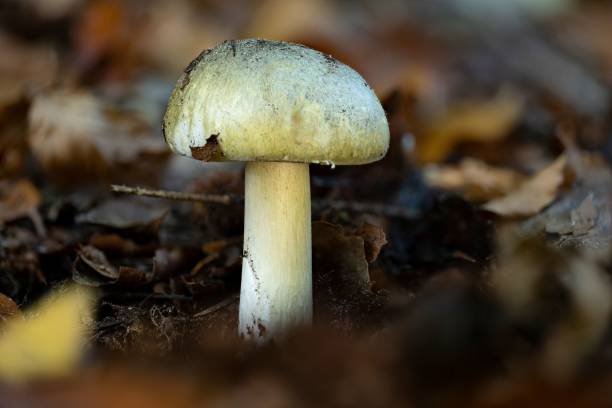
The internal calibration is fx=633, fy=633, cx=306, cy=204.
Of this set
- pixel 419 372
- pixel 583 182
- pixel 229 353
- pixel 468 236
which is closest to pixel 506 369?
pixel 419 372

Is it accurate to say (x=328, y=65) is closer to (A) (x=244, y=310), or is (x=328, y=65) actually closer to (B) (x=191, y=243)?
(A) (x=244, y=310)

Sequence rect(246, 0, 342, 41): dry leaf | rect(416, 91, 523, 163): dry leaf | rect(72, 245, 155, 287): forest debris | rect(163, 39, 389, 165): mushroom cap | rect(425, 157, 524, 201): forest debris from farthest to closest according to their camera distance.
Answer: rect(246, 0, 342, 41): dry leaf < rect(416, 91, 523, 163): dry leaf < rect(425, 157, 524, 201): forest debris < rect(72, 245, 155, 287): forest debris < rect(163, 39, 389, 165): mushroom cap

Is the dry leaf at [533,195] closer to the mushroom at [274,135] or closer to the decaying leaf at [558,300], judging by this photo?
the mushroom at [274,135]

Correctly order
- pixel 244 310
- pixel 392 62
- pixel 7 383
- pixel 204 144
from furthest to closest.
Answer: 1. pixel 392 62
2. pixel 244 310
3. pixel 204 144
4. pixel 7 383

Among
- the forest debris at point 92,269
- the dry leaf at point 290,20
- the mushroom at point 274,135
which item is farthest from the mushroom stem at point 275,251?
the dry leaf at point 290,20

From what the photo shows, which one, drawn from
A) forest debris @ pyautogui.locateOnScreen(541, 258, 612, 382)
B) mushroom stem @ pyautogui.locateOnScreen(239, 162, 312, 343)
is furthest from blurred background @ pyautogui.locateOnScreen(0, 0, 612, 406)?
mushroom stem @ pyautogui.locateOnScreen(239, 162, 312, 343)

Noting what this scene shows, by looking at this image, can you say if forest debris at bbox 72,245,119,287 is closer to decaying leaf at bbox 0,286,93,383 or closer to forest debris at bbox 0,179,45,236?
forest debris at bbox 0,179,45,236
